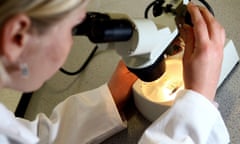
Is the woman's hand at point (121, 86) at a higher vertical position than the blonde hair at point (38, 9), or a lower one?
lower

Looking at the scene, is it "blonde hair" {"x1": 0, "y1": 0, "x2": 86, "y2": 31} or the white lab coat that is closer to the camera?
"blonde hair" {"x1": 0, "y1": 0, "x2": 86, "y2": 31}

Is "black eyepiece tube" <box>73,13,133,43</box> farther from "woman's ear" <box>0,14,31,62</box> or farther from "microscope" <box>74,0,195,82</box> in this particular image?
"woman's ear" <box>0,14,31,62</box>

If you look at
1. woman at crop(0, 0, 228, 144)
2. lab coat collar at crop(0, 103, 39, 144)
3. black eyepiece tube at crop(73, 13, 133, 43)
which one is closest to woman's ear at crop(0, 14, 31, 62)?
woman at crop(0, 0, 228, 144)

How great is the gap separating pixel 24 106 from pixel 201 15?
0.47 metres

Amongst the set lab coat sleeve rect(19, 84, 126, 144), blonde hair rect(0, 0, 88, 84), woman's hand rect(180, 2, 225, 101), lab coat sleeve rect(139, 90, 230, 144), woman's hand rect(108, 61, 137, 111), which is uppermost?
blonde hair rect(0, 0, 88, 84)

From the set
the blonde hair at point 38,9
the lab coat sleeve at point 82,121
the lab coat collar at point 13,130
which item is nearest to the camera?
the blonde hair at point 38,9

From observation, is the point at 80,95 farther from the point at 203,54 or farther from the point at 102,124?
the point at 203,54

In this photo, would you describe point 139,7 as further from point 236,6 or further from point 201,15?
point 201,15

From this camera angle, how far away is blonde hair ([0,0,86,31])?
1.53 feet

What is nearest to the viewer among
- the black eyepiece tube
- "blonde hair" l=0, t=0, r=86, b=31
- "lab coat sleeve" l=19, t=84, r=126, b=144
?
"blonde hair" l=0, t=0, r=86, b=31

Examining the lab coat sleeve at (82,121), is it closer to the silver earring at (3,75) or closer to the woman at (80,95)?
the woman at (80,95)

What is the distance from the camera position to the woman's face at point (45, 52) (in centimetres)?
50

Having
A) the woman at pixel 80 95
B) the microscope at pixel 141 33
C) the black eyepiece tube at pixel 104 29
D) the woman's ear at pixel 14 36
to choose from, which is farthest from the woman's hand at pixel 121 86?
the woman's ear at pixel 14 36

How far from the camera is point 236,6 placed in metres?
1.05
